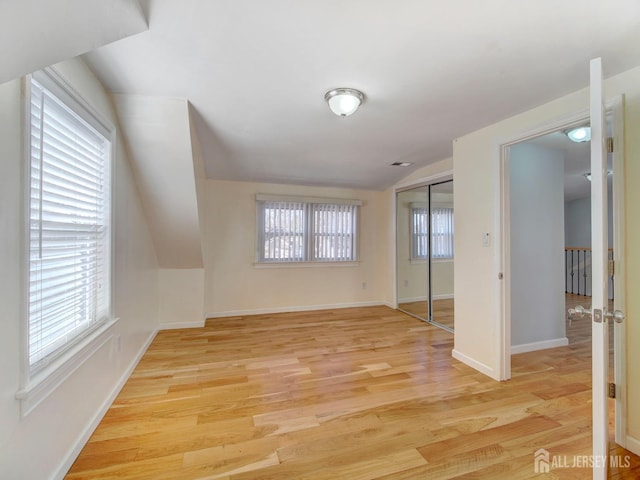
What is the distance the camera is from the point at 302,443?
162cm

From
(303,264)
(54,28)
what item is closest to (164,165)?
(54,28)

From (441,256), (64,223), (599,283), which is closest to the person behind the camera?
(599,283)

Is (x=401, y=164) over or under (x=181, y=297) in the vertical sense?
over

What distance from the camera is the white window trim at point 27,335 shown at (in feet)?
3.73

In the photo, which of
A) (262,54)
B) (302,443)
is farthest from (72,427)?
(262,54)

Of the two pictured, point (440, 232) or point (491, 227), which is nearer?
point (491, 227)

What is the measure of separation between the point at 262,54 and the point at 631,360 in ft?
9.16

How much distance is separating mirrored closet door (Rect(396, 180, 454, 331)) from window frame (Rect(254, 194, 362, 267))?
0.72 meters

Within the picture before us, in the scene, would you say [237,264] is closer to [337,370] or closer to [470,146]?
[337,370]

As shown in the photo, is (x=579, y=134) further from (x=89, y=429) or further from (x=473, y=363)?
(x=89, y=429)

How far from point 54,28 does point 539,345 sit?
4.50 metres

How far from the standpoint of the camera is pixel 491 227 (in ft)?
7.98

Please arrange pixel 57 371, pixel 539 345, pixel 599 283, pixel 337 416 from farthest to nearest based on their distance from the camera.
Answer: pixel 539 345 → pixel 337 416 → pixel 57 371 → pixel 599 283

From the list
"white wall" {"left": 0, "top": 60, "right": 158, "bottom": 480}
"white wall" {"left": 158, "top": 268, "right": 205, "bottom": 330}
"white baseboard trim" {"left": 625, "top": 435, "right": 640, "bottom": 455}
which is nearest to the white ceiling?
"white wall" {"left": 0, "top": 60, "right": 158, "bottom": 480}
